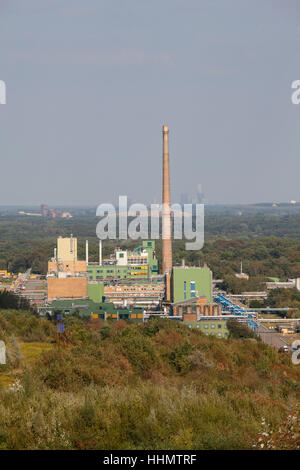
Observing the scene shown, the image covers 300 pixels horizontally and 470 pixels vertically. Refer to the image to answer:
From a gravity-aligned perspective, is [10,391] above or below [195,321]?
above

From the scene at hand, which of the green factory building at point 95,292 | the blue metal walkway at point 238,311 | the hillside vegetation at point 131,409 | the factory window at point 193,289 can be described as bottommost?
the blue metal walkway at point 238,311

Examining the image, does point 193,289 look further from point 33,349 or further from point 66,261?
point 33,349

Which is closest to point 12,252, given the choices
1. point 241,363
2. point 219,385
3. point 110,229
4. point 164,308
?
point 110,229

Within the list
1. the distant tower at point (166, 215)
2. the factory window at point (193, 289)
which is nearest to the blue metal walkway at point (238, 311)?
the factory window at point (193, 289)

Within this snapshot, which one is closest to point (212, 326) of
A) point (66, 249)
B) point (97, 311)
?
point (97, 311)

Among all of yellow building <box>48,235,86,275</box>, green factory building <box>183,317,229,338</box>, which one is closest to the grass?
green factory building <box>183,317,229,338</box>

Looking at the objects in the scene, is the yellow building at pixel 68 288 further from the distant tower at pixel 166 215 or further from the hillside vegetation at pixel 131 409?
the hillside vegetation at pixel 131 409

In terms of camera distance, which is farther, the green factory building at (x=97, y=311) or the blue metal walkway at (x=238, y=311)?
the blue metal walkway at (x=238, y=311)
